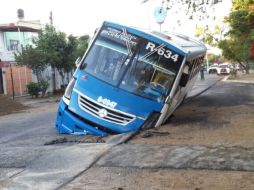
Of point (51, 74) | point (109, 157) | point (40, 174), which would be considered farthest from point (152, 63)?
point (51, 74)

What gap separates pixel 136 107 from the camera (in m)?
11.7

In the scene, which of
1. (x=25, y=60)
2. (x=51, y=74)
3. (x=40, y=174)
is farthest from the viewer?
(x=51, y=74)

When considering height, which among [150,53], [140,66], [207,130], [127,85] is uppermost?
[150,53]

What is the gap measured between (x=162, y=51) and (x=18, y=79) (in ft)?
102

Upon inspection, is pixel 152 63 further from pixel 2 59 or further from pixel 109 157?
pixel 2 59

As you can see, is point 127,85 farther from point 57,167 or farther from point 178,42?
point 57,167

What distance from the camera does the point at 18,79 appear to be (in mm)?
41344

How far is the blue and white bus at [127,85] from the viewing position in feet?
38.5

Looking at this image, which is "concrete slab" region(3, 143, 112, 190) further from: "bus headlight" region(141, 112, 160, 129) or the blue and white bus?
"bus headlight" region(141, 112, 160, 129)

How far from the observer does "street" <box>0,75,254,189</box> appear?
734 cm

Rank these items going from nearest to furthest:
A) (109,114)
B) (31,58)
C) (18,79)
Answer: (109,114), (31,58), (18,79)

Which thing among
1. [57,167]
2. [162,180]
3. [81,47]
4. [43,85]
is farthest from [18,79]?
[162,180]

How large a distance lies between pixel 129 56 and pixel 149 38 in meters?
0.65

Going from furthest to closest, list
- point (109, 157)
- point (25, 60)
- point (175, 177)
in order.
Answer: point (25, 60), point (109, 157), point (175, 177)
